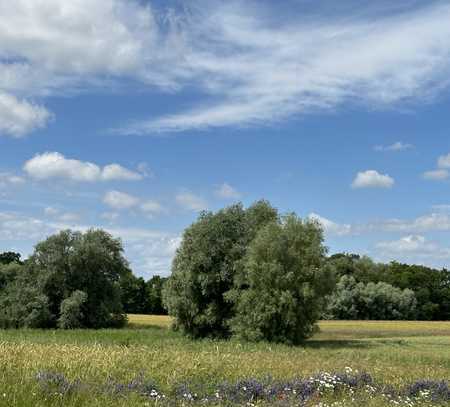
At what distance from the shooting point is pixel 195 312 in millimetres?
52000

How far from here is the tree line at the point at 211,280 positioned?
45250mm

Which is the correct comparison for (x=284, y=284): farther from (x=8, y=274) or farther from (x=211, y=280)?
(x=8, y=274)

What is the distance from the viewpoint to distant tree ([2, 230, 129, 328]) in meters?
69.2

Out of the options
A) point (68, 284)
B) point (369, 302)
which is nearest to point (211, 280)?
point (68, 284)

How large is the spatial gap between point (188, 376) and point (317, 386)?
3.07 m

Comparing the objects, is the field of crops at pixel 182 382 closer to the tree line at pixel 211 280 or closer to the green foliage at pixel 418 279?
the tree line at pixel 211 280

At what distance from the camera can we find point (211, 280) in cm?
5106

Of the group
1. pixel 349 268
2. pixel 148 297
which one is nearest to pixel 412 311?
pixel 349 268

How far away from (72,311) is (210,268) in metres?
22.8

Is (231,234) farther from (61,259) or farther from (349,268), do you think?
(349,268)

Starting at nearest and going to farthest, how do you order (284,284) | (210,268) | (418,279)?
(284,284) → (210,268) → (418,279)

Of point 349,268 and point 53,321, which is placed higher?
point 349,268

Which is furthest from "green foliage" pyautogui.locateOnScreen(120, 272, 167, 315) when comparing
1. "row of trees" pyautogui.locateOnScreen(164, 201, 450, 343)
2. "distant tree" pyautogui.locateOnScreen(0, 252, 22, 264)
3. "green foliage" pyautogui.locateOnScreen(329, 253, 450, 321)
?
"row of trees" pyautogui.locateOnScreen(164, 201, 450, 343)

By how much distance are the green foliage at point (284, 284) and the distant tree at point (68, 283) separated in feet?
94.3
